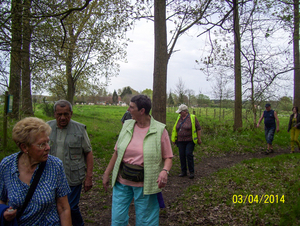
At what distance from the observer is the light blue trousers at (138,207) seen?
2.75 metres

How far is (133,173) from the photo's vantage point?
2752 millimetres

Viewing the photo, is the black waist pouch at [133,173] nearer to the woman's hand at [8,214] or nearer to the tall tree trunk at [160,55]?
the woman's hand at [8,214]

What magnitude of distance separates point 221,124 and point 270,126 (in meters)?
4.96

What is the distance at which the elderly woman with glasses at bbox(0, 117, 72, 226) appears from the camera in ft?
5.98

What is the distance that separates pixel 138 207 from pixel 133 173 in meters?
0.43

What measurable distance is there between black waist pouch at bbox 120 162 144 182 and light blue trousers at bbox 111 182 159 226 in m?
0.13

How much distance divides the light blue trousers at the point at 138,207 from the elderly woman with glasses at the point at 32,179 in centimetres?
89

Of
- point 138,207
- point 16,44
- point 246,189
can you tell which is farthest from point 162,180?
point 16,44

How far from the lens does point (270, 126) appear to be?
988 centimetres

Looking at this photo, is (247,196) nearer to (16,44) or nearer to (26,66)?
(16,44)
